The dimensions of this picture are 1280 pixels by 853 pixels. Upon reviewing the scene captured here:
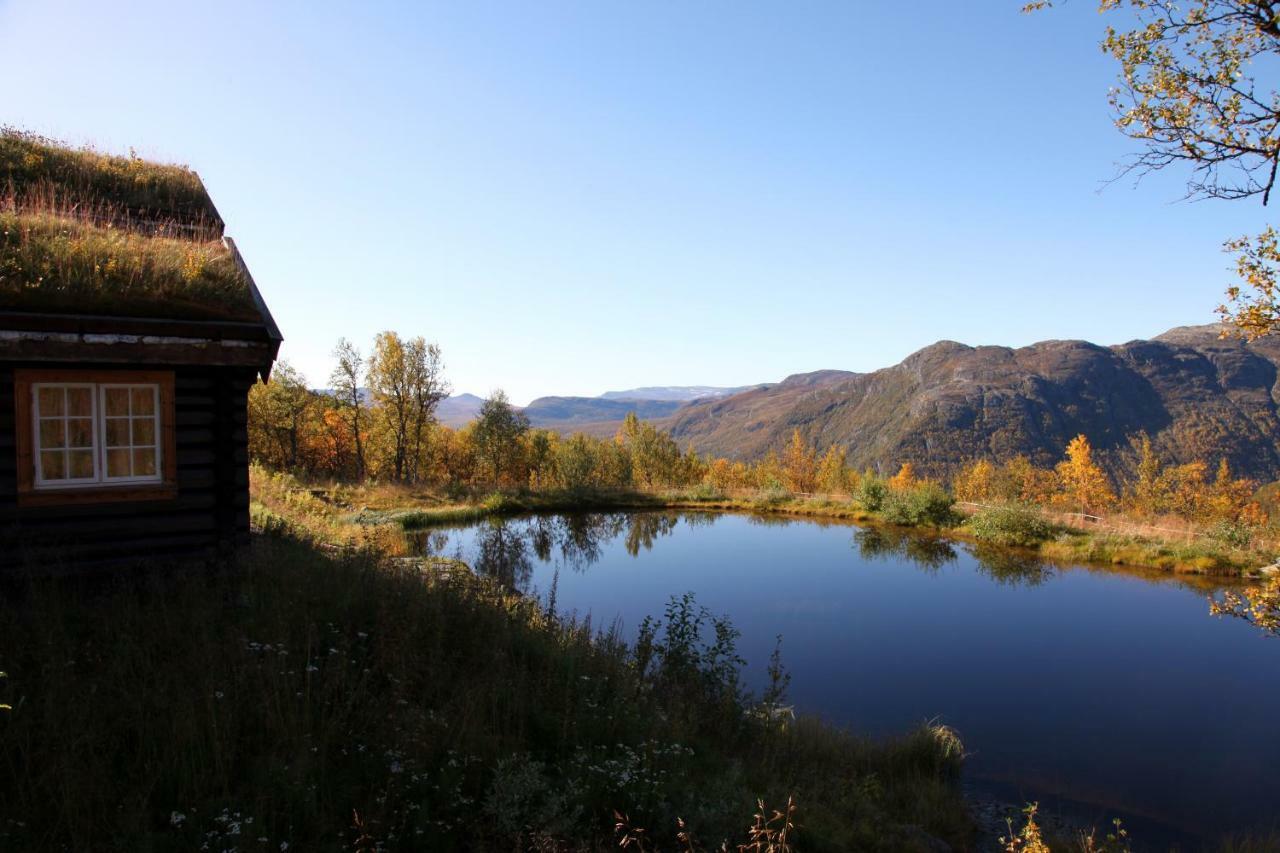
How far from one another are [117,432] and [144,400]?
1.39 ft

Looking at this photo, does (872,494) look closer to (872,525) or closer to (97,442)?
(872,525)

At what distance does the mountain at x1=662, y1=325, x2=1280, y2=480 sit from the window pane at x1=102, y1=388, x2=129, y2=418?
425 ft

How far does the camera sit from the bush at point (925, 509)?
24438 millimetres

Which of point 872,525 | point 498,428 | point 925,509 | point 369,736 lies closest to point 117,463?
point 369,736

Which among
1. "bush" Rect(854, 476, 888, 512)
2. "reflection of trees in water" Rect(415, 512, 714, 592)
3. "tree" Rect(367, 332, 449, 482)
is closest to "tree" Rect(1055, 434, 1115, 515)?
"bush" Rect(854, 476, 888, 512)

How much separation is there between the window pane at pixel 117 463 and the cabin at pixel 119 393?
0.04ft

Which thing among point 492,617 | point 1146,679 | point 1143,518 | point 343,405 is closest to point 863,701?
point 1146,679

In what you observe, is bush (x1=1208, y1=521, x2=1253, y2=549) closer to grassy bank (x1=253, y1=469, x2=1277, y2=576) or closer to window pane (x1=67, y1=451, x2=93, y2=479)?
grassy bank (x1=253, y1=469, x2=1277, y2=576)

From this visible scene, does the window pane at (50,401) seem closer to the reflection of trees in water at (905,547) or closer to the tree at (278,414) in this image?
the reflection of trees in water at (905,547)

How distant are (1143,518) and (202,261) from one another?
26564 millimetres

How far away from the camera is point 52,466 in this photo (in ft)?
22.6

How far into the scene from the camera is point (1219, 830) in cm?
713

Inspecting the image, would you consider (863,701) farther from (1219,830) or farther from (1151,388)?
(1151,388)

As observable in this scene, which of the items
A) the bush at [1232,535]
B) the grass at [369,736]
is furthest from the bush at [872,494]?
the grass at [369,736]
